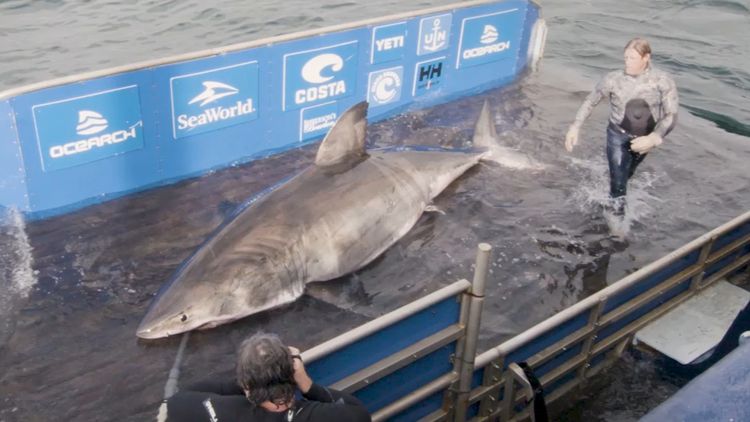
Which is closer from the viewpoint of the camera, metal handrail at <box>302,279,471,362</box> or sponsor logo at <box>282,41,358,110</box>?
metal handrail at <box>302,279,471,362</box>

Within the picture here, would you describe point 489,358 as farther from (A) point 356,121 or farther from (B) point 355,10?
(B) point 355,10

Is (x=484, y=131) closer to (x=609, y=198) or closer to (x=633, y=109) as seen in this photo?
(x=609, y=198)

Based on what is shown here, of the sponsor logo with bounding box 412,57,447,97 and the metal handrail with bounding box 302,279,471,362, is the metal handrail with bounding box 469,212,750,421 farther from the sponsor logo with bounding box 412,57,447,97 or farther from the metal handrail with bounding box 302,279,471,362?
the sponsor logo with bounding box 412,57,447,97

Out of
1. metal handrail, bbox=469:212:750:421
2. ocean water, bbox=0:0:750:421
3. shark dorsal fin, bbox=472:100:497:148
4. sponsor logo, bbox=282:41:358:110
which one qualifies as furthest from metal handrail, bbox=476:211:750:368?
sponsor logo, bbox=282:41:358:110

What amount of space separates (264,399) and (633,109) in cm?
560

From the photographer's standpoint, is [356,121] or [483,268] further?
[356,121]

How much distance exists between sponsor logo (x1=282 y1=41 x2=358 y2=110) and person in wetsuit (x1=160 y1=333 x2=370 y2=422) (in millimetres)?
6017

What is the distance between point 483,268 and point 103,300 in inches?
163

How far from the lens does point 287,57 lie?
8805 mm

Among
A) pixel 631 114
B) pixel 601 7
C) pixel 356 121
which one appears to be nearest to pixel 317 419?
pixel 356 121

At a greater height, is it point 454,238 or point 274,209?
point 274,209

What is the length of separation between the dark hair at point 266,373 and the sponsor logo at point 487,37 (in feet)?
27.2

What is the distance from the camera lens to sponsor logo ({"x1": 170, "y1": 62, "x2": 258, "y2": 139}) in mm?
8172

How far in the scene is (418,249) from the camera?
7.73m
